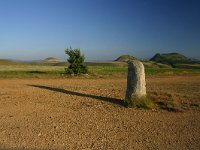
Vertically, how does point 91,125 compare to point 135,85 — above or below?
below

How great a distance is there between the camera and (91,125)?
950 cm

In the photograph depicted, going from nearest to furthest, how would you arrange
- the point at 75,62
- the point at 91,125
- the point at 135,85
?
the point at 91,125 < the point at 135,85 < the point at 75,62

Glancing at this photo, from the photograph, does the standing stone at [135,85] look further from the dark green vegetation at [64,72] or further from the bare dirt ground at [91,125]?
the dark green vegetation at [64,72]

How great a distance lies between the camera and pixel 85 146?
7555 millimetres

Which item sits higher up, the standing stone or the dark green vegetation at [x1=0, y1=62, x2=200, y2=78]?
the standing stone

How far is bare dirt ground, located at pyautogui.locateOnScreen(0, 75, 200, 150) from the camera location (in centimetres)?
777

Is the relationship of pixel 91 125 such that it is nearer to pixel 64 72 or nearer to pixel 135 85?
pixel 135 85

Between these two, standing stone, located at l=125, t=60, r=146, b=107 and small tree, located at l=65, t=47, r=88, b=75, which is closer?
standing stone, located at l=125, t=60, r=146, b=107

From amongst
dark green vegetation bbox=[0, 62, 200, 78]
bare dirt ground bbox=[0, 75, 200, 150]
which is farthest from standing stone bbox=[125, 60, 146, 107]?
dark green vegetation bbox=[0, 62, 200, 78]

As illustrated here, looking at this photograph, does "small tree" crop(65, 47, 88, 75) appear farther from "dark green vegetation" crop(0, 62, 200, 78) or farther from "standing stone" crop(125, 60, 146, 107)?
"standing stone" crop(125, 60, 146, 107)

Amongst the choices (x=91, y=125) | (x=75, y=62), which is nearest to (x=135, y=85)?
(x=91, y=125)

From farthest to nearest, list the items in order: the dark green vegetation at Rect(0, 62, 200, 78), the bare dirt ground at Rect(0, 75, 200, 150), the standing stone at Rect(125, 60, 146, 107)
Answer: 1. the dark green vegetation at Rect(0, 62, 200, 78)
2. the standing stone at Rect(125, 60, 146, 107)
3. the bare dirt ground at Rect(0, 75, 200, 150)

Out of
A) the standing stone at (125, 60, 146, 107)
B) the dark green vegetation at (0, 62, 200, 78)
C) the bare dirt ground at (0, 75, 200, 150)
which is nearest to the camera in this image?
the bare dirt ground at (0, 75, 200, 150)

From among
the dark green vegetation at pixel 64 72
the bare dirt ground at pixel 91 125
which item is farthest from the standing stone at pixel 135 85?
the dark green vegetation at pixel 64 72
